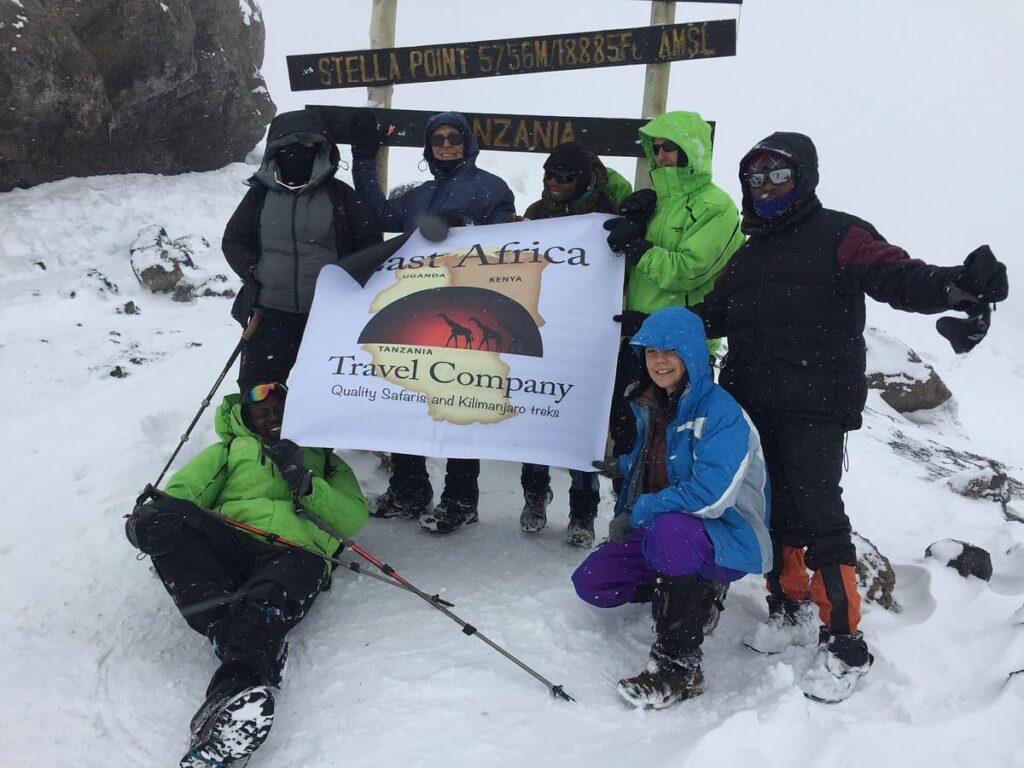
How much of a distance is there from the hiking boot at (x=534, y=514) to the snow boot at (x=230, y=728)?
6.70 feet

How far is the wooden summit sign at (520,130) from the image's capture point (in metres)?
4.94

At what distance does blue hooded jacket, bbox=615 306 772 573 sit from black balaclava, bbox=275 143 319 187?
94.0 inches

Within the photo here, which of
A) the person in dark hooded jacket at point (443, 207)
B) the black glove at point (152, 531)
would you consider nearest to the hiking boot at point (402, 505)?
the person in dark hooded jacket at point (443, 207)

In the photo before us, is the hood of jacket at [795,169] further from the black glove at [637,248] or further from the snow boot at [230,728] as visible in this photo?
the snow boot at [230,728]

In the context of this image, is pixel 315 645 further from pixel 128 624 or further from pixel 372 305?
pixel 372 305

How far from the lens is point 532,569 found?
13.1 ft

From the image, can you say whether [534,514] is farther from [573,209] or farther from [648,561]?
[573,209]

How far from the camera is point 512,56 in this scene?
510 cm

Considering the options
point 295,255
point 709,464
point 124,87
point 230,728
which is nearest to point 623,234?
point 709,464

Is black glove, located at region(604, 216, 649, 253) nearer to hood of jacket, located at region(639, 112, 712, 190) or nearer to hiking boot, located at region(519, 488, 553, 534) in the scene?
hood of jacket, located at region(639, 112, 712, 190)

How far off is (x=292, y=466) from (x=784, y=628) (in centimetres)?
249

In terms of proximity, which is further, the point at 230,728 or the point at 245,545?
the point at 245,545

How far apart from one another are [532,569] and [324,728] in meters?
1.48

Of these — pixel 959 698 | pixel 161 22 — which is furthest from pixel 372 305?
pixel 161 22
